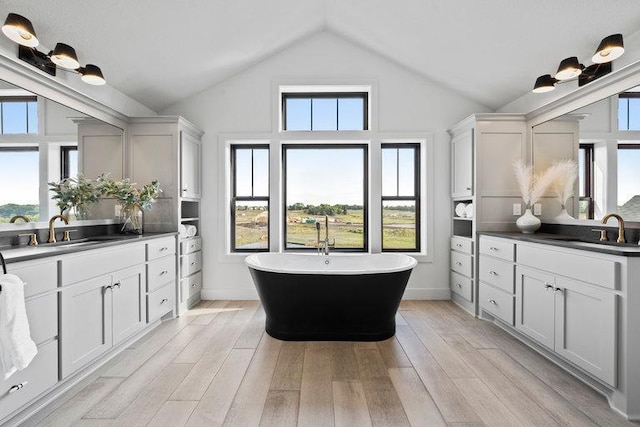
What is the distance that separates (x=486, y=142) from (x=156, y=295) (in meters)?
3.68

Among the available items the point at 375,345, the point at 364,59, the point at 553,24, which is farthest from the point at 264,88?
the point at 375,345

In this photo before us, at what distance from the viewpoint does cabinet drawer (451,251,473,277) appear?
3.58 meters

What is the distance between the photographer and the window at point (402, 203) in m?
4.33

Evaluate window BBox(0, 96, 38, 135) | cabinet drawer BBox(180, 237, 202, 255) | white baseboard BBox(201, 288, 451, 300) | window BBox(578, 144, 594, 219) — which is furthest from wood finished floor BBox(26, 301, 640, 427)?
window BBox(0, 96, 38, 135)

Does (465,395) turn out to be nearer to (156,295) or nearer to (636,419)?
(636,419)

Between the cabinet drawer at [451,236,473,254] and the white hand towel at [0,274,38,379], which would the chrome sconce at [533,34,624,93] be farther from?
the white hand towel at [0,274,38,379]

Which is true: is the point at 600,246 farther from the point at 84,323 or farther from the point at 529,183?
the point at 84,323

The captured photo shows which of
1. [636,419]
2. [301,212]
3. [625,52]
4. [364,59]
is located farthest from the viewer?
[301,212]

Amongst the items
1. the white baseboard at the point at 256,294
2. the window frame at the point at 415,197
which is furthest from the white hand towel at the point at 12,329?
the window frame at the point at 415,197

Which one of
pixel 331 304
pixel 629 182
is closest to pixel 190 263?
pixel 331 304

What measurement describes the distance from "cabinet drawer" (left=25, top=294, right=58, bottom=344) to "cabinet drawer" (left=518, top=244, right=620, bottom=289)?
125 inches

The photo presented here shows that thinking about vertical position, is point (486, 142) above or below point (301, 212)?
above

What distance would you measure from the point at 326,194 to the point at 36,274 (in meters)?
3.13

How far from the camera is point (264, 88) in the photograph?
4125mm
